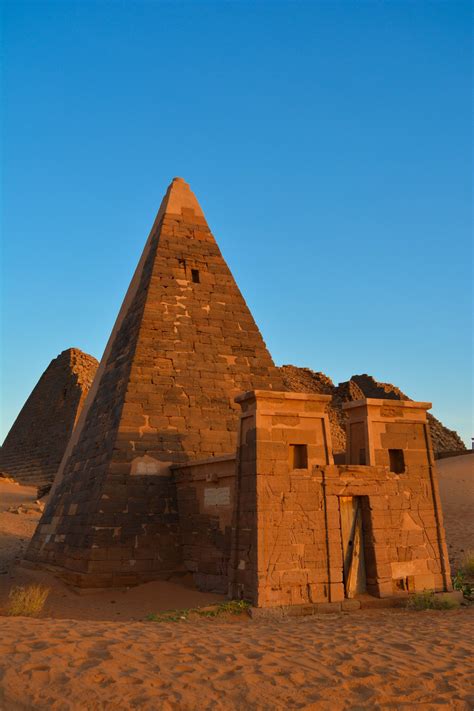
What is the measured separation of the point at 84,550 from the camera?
10430mm

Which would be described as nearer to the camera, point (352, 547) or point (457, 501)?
point (352, 547)

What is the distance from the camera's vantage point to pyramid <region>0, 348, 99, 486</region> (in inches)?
1363

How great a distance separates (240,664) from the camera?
514 cm

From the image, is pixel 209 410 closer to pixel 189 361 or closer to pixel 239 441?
pixel 189 361

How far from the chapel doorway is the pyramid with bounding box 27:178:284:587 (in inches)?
122

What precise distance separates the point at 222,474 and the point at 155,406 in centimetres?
250

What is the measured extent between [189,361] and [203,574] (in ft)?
14.1

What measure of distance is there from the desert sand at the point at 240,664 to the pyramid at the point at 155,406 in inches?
123

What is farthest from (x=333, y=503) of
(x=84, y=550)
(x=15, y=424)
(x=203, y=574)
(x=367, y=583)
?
(x=15, y=424)

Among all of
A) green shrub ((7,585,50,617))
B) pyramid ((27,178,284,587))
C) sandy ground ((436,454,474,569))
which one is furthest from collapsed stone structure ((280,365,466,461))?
green shrub ((7,585,50,617))

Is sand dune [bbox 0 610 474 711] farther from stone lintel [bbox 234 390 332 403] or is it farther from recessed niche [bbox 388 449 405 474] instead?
recessed niche [bbox 388 449 405 474]

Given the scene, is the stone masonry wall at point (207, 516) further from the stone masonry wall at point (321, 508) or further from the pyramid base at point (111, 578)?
the stone masonry wall at point (321, 508)

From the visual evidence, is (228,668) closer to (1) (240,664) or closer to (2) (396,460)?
(1) (240,664)

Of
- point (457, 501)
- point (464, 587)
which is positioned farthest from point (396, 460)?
point (457, 501)
